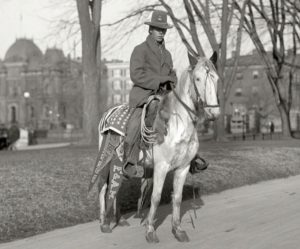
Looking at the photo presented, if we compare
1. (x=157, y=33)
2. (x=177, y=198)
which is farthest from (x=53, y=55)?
(x=177, y=198)

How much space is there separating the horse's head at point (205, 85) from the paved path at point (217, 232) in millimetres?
1670

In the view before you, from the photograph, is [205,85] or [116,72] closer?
[205,85]

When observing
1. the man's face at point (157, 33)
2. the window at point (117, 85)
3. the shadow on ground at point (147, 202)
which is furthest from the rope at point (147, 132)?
the window at point (117, 85)

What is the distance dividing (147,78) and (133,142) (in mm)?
886

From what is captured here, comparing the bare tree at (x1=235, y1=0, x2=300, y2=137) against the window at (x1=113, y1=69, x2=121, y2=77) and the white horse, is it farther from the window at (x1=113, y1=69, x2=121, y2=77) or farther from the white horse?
the window at (x1=113, y1=69, x2=121, y2=77)

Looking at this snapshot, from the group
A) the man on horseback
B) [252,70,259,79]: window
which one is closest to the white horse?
the man on horseback

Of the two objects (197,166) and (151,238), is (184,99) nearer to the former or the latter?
(197,166)

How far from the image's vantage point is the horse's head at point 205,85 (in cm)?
691

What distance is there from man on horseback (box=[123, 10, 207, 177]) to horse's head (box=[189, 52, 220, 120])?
1.51ft

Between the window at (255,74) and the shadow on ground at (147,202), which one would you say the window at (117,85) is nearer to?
the window at (255,74)

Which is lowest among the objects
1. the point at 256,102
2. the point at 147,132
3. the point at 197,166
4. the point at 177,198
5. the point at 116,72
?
the point at 256,102

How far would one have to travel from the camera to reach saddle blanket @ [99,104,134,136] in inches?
316

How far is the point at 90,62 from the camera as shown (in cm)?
2120

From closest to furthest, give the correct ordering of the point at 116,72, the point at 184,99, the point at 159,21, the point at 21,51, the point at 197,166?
the point at 184,99 < the point at 159,21 < the point at 197,166 < the point at 21,51 < the point at 116,72
